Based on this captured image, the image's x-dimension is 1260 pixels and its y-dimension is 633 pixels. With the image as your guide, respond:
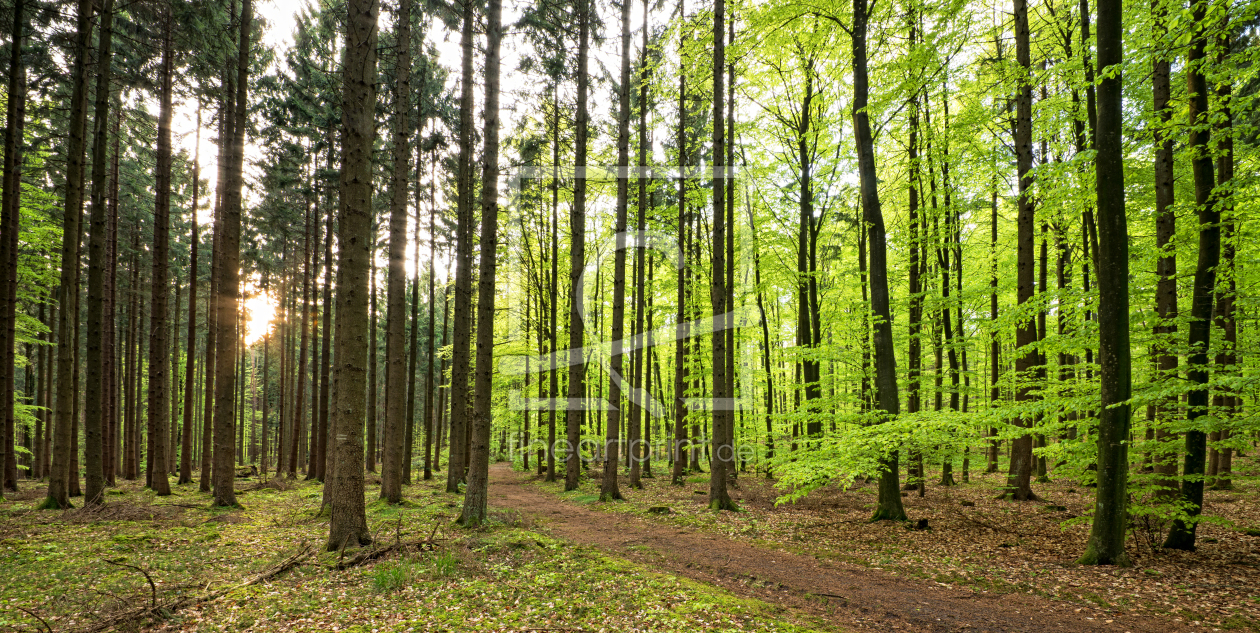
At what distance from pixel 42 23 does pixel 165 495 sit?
12.1 m

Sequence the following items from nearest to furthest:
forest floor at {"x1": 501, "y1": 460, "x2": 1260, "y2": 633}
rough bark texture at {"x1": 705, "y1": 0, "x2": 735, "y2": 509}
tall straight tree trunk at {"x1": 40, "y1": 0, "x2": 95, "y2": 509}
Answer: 1. forest floor at {"x1": 501, "y1": 460, "x2": 1260, "y2": 633}
2. tall straight tree trunk at {"x1": 40, "y1": 0, "x2": 95, "y2": 509}
3. rough bark texture at {"x1": 705, "y1": 0, "x2": 735, "y2": 509}

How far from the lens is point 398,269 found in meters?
12.2

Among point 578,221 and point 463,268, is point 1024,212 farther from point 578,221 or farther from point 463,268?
point 463,268

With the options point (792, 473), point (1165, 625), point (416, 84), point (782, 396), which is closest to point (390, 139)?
point (416, 84)

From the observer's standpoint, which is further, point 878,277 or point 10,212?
point 878,277

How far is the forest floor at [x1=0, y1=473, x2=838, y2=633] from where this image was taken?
17.1 feet

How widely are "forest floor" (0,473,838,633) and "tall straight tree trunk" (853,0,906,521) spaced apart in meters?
6.06

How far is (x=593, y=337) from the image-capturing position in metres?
25.0

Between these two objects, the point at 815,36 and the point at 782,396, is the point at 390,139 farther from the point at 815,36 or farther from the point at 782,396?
the point at 782,396

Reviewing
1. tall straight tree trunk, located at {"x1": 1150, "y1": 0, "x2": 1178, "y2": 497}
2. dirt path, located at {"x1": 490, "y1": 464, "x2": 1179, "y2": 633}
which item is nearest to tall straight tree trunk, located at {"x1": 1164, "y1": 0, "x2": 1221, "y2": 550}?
tall straight tree trunk, located at {"x1": 1150, "y1": 0, "x2": 1178, "y2": 497}

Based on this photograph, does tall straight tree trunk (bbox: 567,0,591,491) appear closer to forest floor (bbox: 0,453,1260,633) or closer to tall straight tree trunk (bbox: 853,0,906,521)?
forest floor (bbox: 0,453,1260,633)

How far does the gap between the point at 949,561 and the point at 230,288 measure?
49.3ft

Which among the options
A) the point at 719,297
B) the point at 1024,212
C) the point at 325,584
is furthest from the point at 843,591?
the point at 1024,212

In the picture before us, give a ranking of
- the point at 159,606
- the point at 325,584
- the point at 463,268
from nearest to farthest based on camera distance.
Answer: the point at 159,606 → the point at 325,584 → the point at 463,268
